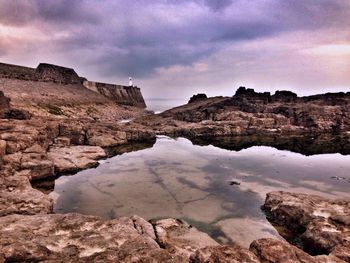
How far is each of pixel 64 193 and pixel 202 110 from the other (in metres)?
58.7

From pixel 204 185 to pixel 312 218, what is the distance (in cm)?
1087

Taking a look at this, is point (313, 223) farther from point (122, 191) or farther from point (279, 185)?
point (122, 191)

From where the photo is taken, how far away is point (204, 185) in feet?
82.8

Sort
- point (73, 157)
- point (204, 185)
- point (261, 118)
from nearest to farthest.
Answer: point (204, 185)
point (73, 157)
point (261, 118)

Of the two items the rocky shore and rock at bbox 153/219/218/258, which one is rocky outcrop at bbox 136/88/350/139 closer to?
the rocky shore

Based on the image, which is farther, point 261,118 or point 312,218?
point 261,118

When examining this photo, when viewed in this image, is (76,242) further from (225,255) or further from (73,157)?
(73,157)

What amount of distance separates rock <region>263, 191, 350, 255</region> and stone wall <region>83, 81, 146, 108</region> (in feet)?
384

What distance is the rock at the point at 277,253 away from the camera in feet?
28.5

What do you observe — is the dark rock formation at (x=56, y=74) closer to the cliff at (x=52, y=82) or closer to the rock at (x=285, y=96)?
the cliff at (x=52, y=82)

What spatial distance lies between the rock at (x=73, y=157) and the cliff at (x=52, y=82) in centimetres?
4035

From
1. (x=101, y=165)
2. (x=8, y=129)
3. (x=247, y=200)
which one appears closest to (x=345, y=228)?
(x=247, y=200)

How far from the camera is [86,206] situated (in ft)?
65.9

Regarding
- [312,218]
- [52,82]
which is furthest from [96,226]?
[52,82]
